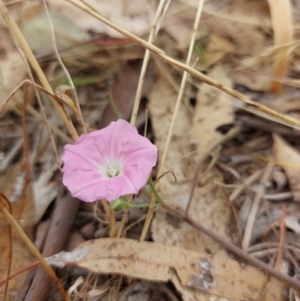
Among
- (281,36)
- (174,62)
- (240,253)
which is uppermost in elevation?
(174,62)

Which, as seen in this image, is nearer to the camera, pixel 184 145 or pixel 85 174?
pixel 85 174

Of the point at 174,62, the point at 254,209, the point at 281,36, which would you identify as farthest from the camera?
the point at 281,36

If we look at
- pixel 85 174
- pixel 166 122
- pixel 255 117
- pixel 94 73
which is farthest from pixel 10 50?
pixel 255 117

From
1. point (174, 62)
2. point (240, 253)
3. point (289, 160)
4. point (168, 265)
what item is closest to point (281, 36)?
point (289, 160)

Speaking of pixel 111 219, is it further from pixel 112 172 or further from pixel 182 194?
pixel 182 194

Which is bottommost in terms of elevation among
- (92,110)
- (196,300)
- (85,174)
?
(196,300)

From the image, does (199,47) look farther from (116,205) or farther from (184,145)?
(116,205)

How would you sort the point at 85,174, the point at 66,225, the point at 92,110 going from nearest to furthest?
the point at 85,174 < the point at 66,225 < the point at 92,110
